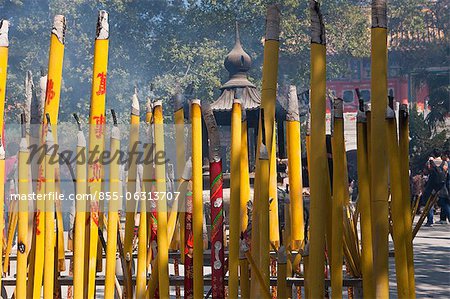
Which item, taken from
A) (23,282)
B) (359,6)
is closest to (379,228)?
(23,282)

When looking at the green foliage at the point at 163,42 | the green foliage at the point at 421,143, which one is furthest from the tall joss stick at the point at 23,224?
the green foliage at the point at 421,143

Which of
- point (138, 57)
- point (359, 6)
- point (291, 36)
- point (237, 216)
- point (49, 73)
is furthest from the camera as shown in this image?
point (359, 6)

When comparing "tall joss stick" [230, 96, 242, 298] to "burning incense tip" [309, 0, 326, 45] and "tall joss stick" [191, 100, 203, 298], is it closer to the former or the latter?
"tall joss stick" [191, 100, 203, 298]

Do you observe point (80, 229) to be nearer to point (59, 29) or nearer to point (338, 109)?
point (59, 29)

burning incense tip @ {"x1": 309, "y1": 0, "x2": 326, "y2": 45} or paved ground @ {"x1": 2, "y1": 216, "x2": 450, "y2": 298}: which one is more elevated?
burning incense tip @ {"x1": 309, "y1": 0, "x2": 326, "y2": 45}

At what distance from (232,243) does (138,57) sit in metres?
13.9

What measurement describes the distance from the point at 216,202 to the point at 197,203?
0.04m

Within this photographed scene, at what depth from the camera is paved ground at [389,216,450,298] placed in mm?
4700

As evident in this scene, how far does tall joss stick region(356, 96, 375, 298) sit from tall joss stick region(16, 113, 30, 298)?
0.81 m

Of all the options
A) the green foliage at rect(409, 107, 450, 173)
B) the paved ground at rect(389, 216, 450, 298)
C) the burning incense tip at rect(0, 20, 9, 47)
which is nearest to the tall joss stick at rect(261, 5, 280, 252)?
the burning incense tip at rect(0, 20, 9, 47)

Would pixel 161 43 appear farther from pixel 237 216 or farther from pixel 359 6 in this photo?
pixel 237 216

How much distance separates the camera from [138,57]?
15469 millimetres

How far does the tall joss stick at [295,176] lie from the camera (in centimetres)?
231

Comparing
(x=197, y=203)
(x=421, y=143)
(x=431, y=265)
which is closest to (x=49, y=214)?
(x=197, y=203)
